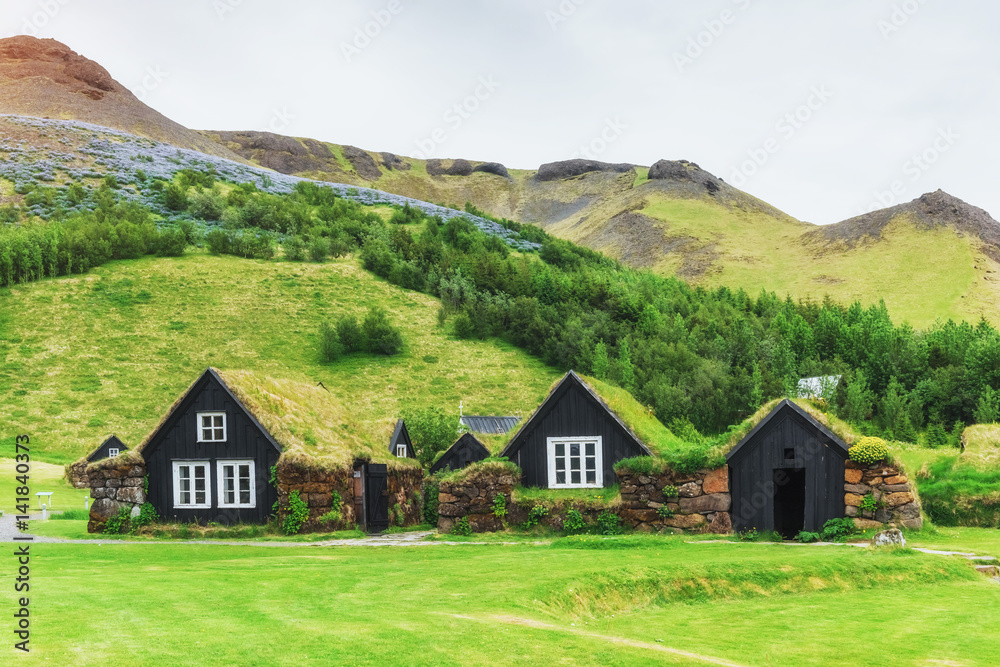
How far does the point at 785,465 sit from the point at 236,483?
19389 mm

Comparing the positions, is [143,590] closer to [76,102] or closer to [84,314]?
[84,314]

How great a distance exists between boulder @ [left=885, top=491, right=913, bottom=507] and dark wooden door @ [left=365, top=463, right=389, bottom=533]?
18.9 metres

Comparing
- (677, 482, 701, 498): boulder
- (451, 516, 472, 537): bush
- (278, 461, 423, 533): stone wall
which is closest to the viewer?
(677, 482, 701, 498): boulder

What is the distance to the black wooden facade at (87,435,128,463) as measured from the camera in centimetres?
5484

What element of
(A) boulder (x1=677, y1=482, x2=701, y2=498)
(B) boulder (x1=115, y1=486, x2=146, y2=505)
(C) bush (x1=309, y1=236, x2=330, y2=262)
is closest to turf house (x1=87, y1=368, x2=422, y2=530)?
(B) boulder (x1=115, y1=486, x2=146, y2=505)

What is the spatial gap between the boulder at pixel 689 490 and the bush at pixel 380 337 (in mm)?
57025

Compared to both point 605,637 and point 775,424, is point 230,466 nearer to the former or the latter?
point 775,424

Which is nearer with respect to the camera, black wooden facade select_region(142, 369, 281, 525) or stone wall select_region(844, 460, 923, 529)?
stone wall select_region(844, 460, 923, 529)

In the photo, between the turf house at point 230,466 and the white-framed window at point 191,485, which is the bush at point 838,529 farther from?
the white-framed window at point 191,485

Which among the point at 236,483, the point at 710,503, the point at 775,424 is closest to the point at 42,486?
the point at 236,483

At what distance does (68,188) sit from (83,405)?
6618cm

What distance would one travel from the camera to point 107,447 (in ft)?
184

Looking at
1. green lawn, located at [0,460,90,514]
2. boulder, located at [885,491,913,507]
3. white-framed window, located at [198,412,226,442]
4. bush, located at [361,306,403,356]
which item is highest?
bush, located at [361,306,403,356]

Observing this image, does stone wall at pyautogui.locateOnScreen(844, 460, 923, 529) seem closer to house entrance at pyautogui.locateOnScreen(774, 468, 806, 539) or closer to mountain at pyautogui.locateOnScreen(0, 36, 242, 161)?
house entrance at pyautogui.locateOnScreen(774, 468, 806, 539)
